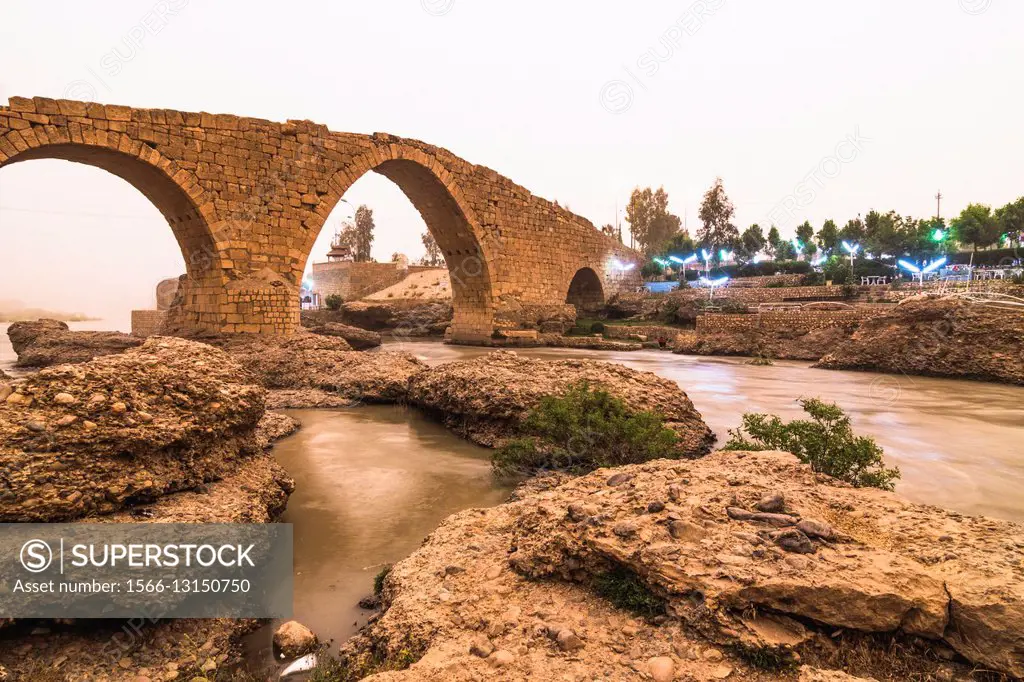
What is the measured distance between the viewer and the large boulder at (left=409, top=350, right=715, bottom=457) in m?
5.62

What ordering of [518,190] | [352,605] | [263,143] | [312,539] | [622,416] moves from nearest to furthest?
[352,605] < [312,539] < [622,416] < [263,143] < [518,190]

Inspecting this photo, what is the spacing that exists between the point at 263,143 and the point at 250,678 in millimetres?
13528

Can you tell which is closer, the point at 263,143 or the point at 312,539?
the point at 312,539

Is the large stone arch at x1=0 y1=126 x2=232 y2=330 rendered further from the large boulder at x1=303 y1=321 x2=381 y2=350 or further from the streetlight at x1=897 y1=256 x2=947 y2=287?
the streetlight at x1=897 y1=256 x2=947 y2=287

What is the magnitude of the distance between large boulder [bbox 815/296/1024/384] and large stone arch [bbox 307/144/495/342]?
40.3ft

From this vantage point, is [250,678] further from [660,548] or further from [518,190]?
[518,190]

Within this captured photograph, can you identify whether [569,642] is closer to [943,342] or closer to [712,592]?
[712,592]

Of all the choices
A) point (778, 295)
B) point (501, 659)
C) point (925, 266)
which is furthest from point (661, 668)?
point (925, 266)

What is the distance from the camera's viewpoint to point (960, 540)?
225 centimetres

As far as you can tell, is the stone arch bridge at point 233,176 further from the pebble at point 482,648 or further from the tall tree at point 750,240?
the tall tree at point 750,240

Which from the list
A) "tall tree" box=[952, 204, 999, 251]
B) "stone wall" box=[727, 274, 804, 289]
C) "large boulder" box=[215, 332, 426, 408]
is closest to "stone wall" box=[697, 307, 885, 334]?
"large boulder" box=[215, 332, 426, 408]

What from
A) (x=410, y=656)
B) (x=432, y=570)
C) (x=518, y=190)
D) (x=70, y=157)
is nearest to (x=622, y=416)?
(x=432, y=570)

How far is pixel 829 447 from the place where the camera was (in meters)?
4.24

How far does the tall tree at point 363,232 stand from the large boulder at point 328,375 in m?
51.1
